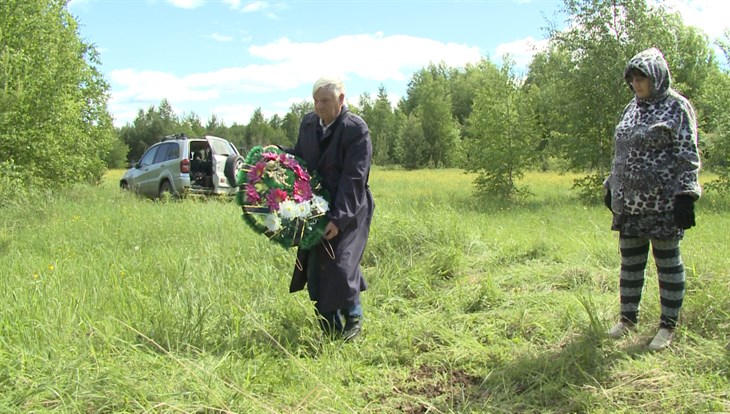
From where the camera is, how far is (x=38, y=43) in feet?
38.1

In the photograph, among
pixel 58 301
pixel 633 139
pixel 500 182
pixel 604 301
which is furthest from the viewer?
pixel 500 182

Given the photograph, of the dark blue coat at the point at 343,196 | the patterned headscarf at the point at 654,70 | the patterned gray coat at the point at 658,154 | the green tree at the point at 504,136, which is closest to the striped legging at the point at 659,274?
the patterned gray coat at the point at 658,154

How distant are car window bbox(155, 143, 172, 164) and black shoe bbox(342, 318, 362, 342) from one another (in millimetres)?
11030

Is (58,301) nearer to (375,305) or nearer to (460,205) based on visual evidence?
(375,305)

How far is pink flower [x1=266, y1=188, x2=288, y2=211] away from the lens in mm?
3430

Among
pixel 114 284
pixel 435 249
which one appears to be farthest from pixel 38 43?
pixel 435 249

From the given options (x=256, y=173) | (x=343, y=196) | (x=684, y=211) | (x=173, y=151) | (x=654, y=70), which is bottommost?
(x=684, y=211)

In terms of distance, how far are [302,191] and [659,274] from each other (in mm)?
2321

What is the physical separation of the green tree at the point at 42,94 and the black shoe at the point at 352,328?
319 inches

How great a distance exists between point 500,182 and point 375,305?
1018 centimetres

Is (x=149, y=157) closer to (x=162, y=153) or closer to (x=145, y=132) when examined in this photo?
(x=162, y=153)

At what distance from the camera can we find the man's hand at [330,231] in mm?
3529

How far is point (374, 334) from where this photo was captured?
12.7 ft

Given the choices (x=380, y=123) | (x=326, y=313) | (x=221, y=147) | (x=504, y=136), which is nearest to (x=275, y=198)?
(x=326, y=313)
